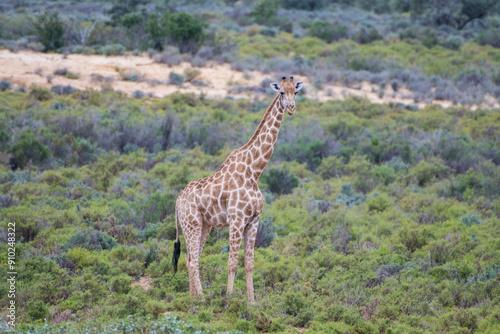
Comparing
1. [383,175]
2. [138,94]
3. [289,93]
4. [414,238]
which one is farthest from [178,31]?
[289,93]

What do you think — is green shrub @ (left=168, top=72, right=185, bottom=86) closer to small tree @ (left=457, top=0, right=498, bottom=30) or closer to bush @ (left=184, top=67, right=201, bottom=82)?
bush @ (left=184, top=67, right=201, bottom=82)

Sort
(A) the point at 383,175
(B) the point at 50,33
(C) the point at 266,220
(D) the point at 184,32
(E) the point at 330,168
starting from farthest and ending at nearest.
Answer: (D) the point at 184,32 < (B) the point at 50,33 < (E) the point at 330,168 < (A) the point at 383,175 < (C) the point at 266,220

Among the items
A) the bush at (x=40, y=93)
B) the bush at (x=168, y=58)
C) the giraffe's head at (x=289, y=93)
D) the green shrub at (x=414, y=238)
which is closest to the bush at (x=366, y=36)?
the bush at (x=168, y=58)

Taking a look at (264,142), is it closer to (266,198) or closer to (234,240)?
(234,240)

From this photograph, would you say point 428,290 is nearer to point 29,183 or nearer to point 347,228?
point 347,228

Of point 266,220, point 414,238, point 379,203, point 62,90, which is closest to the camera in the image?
point 414,238

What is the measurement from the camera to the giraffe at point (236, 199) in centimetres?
641

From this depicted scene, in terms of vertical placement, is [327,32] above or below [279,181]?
above

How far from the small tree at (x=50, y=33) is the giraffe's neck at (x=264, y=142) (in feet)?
64.4

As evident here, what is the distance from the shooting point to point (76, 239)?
27.6 feet

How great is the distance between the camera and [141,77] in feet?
69.3

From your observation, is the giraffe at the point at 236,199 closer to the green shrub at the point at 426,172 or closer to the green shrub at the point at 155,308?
the green shrub at the point at 155,308

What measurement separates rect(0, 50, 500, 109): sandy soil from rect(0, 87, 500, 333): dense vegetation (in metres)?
2.28

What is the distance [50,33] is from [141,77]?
5627 mm
